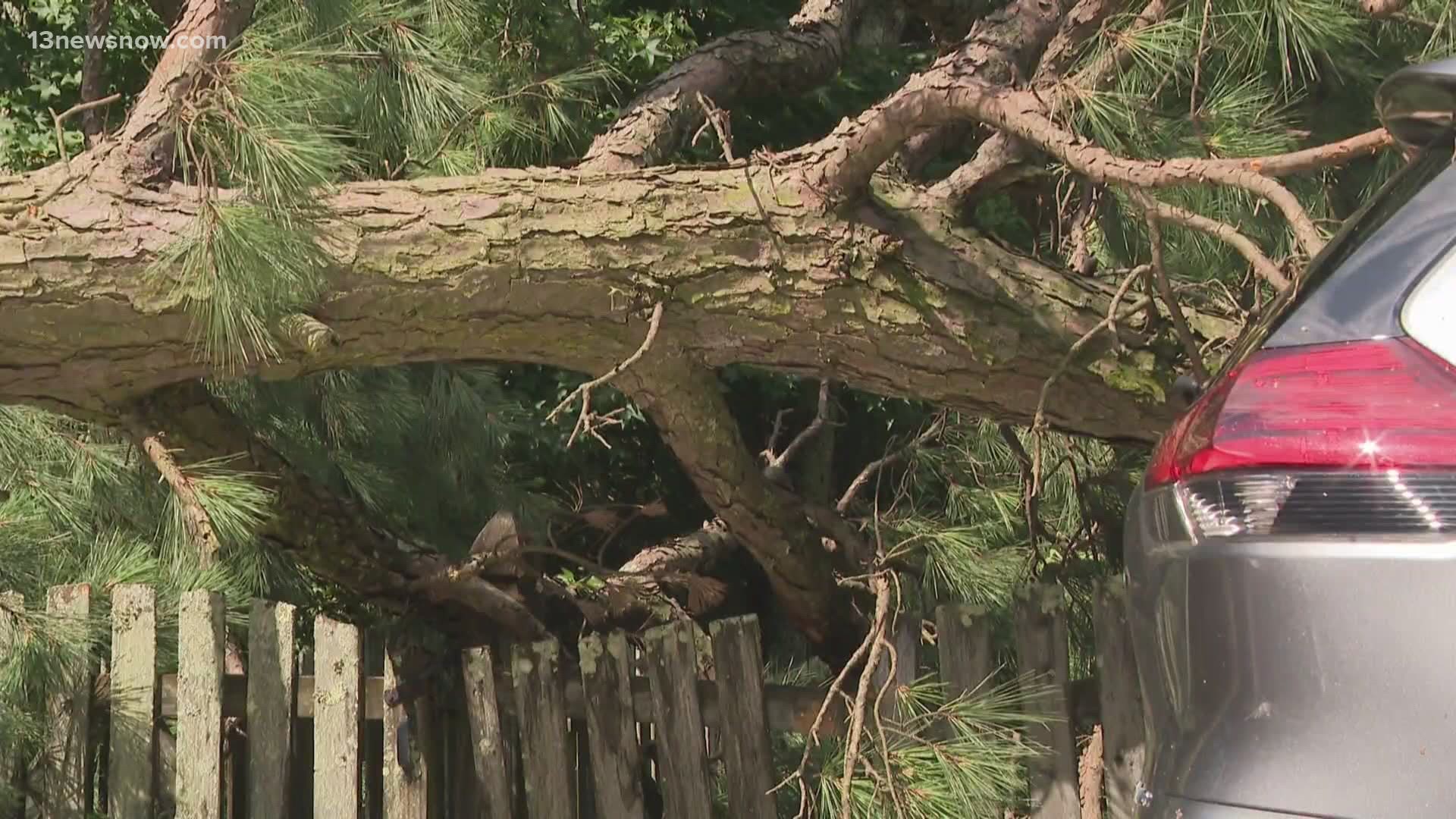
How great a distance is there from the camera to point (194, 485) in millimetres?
2631

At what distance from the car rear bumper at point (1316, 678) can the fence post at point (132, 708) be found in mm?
2484

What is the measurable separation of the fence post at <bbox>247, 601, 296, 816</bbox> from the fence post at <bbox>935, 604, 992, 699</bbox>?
1.43 metres

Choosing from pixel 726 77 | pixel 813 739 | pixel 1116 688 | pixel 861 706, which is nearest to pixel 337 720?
pixel 813 739

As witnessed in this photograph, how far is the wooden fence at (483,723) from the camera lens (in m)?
2.65

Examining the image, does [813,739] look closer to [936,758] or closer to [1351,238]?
[936,758]

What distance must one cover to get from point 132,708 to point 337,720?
1.64ft

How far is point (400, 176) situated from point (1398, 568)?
279 centimetres

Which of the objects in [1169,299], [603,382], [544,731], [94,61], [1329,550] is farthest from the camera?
[94,61]

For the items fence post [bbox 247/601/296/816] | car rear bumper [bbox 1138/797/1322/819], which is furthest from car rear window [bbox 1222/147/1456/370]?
fence post [bbox 247/601/296/816]

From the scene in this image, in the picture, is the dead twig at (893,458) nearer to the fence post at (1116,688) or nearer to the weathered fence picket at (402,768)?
the fence post at (1116,688)

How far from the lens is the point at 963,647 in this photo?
8.78ft

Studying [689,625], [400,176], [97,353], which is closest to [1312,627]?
[689,625]

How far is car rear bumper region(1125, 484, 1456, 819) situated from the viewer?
1.11m

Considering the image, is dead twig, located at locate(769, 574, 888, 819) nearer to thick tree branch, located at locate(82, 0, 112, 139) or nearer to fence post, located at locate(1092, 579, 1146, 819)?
fence post, located at locate(1092, 579, 1146, 819)
